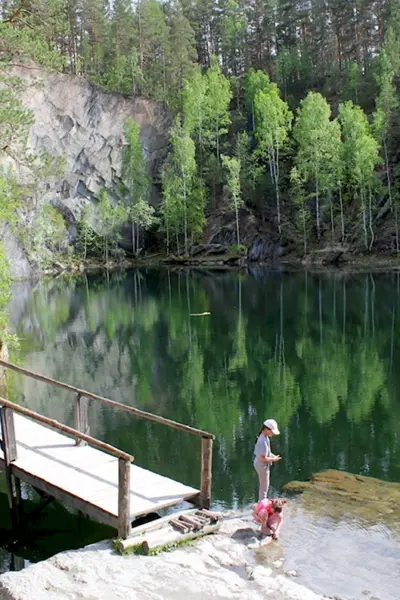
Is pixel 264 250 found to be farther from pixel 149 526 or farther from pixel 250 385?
pixel 149 526

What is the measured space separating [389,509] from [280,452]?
4579mm

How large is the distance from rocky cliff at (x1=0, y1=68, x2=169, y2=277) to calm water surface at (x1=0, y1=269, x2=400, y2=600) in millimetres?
33492

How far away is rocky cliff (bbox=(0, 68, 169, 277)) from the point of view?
79188 millimetres

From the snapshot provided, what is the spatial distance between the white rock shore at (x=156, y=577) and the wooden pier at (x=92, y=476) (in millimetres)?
834

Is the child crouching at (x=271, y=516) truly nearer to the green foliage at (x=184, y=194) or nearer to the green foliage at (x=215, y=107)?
the green foliage at (x=184, y=194)

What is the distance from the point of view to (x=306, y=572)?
31.0ft

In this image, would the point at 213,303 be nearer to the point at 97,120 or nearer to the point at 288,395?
the point at 288,395

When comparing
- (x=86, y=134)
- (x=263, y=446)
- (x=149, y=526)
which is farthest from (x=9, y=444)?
(x=86, y=134)

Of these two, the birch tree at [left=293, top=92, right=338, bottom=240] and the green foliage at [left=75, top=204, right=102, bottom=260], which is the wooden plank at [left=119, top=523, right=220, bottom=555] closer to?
the birch tree at [left=293, top=92, right=338, bottom=240]

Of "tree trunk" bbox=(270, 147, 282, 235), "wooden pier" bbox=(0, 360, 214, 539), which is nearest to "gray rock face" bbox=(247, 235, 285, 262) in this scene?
"tree trunk" bbox=(270, 147, 282, 235)

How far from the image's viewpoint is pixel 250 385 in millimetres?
24078

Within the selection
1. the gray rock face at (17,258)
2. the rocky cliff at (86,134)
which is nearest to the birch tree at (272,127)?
the rocky cliff at (86,134)

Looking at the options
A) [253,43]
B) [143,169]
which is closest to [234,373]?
[143,169]

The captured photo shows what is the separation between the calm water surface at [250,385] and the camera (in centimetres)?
1127
